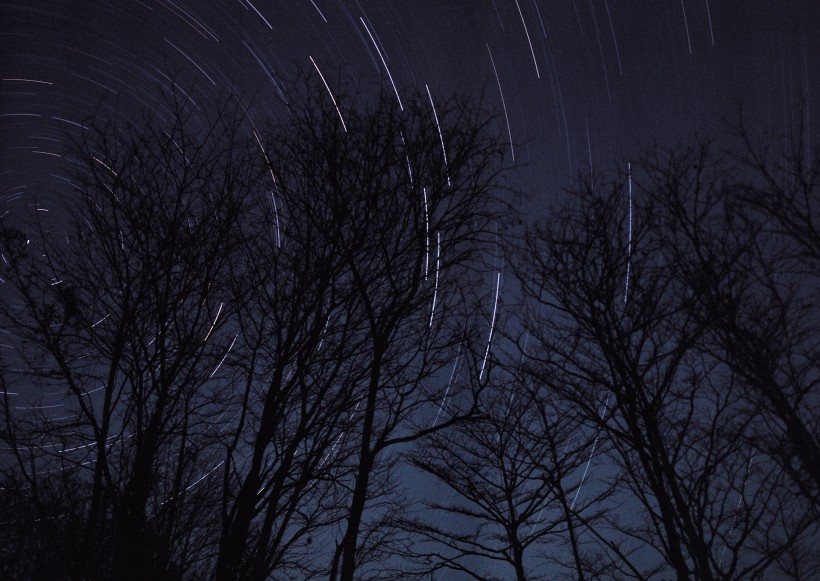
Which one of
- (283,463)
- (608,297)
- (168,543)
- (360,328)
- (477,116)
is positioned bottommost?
(168,543)

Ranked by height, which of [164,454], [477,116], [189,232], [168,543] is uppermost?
[477,116]

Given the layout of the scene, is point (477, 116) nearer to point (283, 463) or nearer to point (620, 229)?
point (620, 229)

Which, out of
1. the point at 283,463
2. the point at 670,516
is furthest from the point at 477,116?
the point at 670,516

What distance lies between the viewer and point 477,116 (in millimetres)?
4797

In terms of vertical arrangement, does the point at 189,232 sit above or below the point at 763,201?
below

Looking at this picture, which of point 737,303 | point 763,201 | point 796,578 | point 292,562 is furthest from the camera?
point 796,578

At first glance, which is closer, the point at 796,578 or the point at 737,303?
the point at 737,303

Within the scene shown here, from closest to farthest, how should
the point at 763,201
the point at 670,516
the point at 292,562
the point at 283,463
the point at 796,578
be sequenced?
the point at 283,463
the point at 670,516
the point at 763,201
the point at 292,562
the point at 796,578

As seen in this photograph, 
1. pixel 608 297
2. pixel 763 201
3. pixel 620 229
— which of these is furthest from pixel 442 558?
pixel 763 201

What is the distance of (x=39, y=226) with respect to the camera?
4.15 m

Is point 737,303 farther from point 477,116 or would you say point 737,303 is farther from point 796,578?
point 796,578

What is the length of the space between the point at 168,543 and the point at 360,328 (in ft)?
7.99

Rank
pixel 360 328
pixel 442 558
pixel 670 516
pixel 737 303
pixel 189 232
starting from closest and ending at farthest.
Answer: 1. pixel 189 232
2. pixel 360 328
3. pixel 670 516
4. pixel 737 303
5. pixel 442 558

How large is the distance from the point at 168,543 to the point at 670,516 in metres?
4.90
